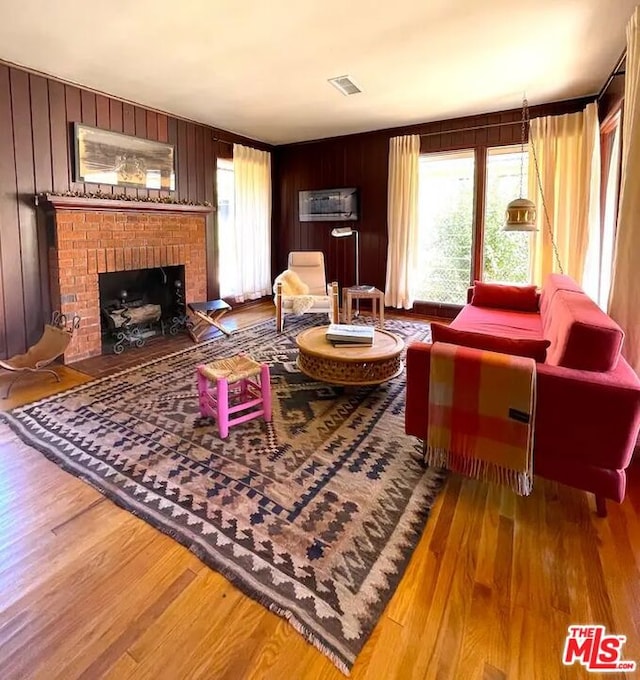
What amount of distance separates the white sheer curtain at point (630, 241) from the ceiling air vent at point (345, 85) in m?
2.08

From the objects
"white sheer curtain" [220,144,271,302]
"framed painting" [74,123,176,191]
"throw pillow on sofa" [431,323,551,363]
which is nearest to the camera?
"throw pillow on sofa" [431,323,551,363]

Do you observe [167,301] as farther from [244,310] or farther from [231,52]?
[231,52]

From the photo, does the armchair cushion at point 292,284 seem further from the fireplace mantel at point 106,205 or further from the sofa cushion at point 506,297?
the sofa cushion at point 506,297

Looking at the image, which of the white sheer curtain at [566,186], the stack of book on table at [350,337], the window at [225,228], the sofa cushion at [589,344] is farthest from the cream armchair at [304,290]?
the sofa cushion at [589,344]

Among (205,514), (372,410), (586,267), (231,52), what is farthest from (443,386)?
(586,267)

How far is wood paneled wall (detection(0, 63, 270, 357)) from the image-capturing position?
136 inches

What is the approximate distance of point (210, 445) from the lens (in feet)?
7.67

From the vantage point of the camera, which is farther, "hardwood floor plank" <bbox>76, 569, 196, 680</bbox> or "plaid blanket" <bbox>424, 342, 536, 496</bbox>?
"plaid blanket" <bbox>424, 342, 536, 496</bbox>

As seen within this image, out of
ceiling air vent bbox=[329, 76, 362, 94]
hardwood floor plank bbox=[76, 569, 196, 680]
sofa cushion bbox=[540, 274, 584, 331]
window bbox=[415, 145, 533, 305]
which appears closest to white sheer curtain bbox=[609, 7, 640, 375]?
sofa cushion bbox=[540, 274, 584, 331]

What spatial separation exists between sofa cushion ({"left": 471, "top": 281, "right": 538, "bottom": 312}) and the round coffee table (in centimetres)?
141

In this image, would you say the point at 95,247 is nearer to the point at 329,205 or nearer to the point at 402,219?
the point at 329,205

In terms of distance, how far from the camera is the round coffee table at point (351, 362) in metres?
2.85

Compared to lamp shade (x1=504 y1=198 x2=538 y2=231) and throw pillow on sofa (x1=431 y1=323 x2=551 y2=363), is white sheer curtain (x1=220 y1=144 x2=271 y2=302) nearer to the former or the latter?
lamp shade (x1=504 y1=198 x2=538 y2=231)

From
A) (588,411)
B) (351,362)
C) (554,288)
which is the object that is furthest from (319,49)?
(588,411)
